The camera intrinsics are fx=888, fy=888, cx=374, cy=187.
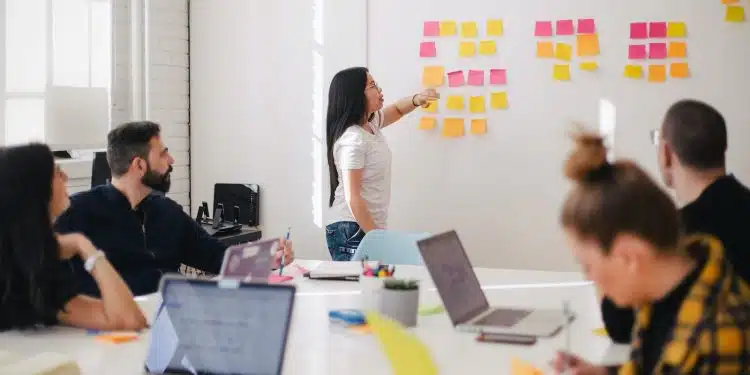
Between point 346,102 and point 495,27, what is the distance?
3.04 feet

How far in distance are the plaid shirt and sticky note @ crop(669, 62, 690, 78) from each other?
114 inches

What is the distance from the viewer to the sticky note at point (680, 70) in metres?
4.12

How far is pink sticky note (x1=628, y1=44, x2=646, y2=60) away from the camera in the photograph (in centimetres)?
416

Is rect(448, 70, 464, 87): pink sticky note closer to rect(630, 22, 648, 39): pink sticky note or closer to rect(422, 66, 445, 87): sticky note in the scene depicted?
rect(422, 66, 445, 87): sticky note

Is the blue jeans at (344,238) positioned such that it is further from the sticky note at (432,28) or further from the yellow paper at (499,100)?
the sticky note at (432,28)

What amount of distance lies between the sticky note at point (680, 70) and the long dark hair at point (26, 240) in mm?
2922

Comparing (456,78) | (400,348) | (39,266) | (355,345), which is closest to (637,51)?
(456,78)

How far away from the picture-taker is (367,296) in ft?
7.94

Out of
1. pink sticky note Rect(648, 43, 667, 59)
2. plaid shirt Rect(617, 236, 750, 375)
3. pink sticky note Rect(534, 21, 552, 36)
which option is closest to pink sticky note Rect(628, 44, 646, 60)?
pink sticky note Rect(648, 43, 667, 59)

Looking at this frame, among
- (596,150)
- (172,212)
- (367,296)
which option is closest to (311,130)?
(172,212)

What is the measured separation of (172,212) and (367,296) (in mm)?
1101

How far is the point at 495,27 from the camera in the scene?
4.36 meters

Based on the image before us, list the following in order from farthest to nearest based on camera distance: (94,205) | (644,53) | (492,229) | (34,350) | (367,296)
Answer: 1. (492,229)
2. (644,53)
3. (94,205)
4. (367,296)
5. (34,350)

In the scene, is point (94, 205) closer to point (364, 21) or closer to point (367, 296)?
point (367, 296)
